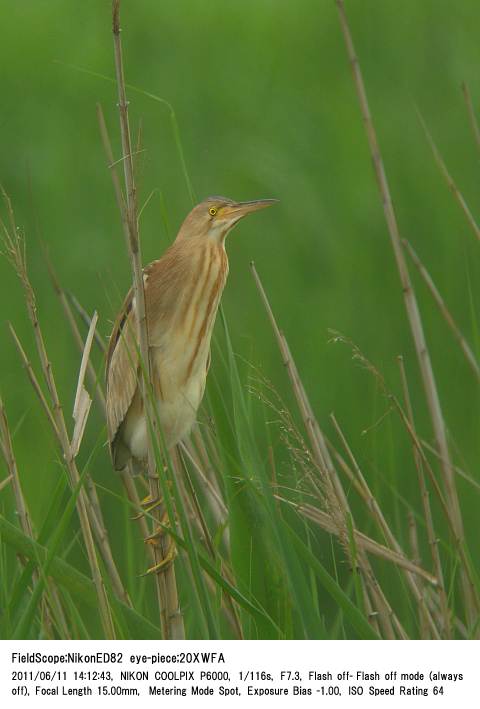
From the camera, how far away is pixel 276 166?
2.48m

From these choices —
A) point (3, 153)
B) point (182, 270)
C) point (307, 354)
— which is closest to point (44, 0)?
point (3, 153)

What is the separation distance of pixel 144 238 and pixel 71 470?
6.02ft

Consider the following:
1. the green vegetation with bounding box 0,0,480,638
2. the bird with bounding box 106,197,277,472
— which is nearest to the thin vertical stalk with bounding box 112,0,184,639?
the bird with bounding box 106,197,277,472

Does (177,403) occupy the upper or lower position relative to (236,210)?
lower

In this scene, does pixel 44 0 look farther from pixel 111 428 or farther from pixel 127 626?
pixel 127 626

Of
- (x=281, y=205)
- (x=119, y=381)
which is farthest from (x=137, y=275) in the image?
(x=281, y=205)

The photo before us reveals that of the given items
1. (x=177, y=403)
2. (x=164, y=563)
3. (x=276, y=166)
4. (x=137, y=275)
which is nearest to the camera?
(x=137, y=275)

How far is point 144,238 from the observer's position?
2.77 meters

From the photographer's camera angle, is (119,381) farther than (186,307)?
Yes

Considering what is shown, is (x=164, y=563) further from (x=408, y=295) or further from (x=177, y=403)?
(x=408, y=295)
